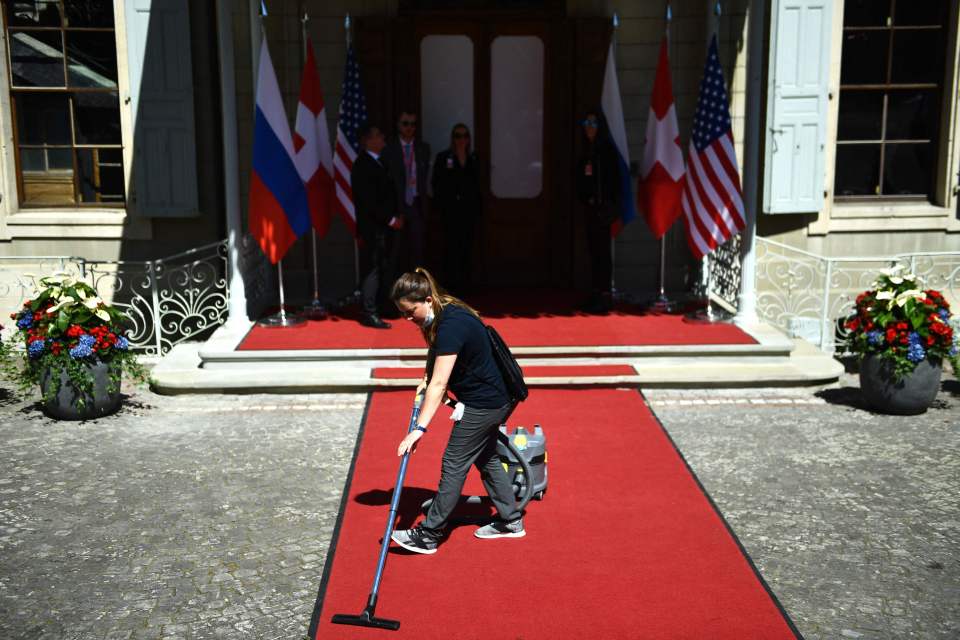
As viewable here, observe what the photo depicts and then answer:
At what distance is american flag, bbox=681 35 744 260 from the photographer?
1068 cm

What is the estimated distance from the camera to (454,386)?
6.12m

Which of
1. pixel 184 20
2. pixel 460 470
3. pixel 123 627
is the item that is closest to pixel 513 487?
pixel 460 470

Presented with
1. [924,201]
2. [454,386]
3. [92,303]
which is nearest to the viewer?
[454,386]

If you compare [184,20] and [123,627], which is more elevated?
[184,20]

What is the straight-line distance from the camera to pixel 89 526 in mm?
6758

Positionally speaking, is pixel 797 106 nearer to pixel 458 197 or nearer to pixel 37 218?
pixel 458 197

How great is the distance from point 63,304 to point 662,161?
6.25m

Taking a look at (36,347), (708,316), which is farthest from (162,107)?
(708,316)

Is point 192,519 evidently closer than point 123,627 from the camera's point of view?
No

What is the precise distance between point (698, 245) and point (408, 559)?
5860 millimetres

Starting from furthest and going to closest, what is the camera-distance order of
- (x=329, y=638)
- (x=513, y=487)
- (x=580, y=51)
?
(x=580, y=51) → (x=513, y=487) → (x=329, y=638)

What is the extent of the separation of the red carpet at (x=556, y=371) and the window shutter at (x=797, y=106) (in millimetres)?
3181

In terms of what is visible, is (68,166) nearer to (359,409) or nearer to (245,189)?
(245,189)

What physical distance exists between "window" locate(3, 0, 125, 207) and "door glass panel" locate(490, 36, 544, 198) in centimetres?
450
